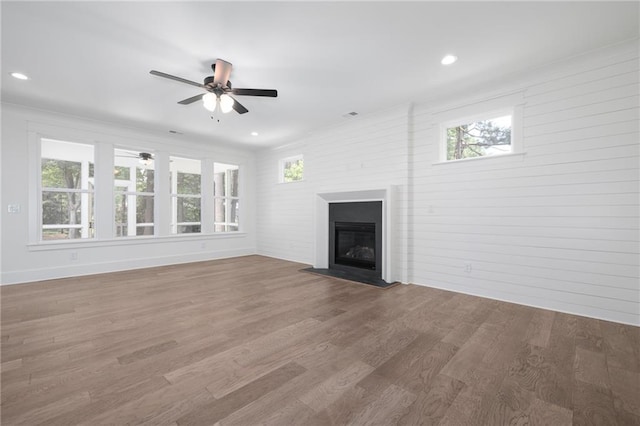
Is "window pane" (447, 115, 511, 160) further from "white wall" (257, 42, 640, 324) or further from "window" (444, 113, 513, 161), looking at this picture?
"white wall" (257, 42, 640, 324)

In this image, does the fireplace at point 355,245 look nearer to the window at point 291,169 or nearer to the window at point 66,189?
the window at point 291,169

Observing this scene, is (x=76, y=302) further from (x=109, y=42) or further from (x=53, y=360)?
(x=109, y=42)

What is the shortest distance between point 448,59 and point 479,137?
4.38 ft

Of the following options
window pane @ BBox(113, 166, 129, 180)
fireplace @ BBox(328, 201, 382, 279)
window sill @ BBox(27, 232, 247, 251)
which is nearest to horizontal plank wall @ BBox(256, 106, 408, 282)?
fireplace @ BBox(328, 201, 382, 279)

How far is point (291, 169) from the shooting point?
7004 millimetres

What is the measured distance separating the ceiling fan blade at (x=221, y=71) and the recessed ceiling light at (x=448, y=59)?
244 cm

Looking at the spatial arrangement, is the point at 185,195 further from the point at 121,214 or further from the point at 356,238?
the point at 356,238

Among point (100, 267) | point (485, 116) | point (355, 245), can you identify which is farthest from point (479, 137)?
point (100, 267)

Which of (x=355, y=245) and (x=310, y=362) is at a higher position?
(x=355, y=245)

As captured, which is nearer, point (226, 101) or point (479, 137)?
point (226, 101)

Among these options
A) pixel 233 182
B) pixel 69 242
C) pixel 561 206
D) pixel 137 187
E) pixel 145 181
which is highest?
pixel 233 182

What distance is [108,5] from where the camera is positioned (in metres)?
2.31

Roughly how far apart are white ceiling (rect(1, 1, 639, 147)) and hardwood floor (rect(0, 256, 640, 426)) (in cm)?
288

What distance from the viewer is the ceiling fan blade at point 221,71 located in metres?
2.99
